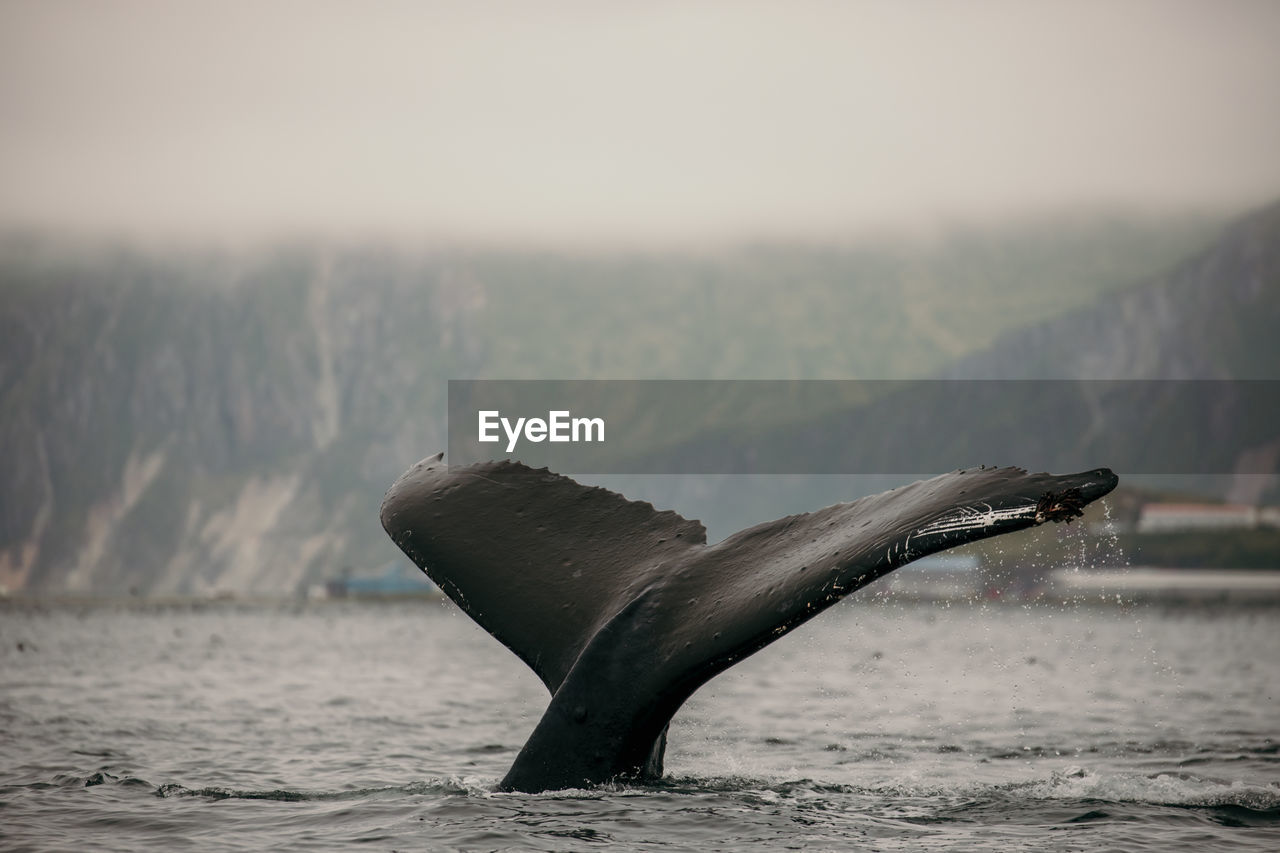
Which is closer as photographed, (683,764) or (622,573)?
(622,573)

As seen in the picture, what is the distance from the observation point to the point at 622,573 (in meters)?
8.26

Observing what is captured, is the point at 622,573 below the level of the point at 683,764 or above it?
above

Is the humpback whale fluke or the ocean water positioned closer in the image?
the humpback whale fluke

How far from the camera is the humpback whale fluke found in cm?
680

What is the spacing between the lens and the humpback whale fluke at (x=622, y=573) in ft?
22.3

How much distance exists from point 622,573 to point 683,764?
4.17m

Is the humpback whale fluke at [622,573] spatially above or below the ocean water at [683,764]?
above

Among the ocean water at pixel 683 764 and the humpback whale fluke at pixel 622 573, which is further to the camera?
the ocean water at pixel 683 764

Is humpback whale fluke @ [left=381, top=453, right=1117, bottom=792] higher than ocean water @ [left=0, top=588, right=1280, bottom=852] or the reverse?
higher

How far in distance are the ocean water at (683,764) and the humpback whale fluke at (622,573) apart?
666mm

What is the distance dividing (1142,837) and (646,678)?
3.38m

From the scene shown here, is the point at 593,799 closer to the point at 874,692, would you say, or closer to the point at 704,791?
the point at 704,791

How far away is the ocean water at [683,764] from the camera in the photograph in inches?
348

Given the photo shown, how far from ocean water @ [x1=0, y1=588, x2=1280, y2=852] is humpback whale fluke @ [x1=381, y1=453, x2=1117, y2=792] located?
0.67m
